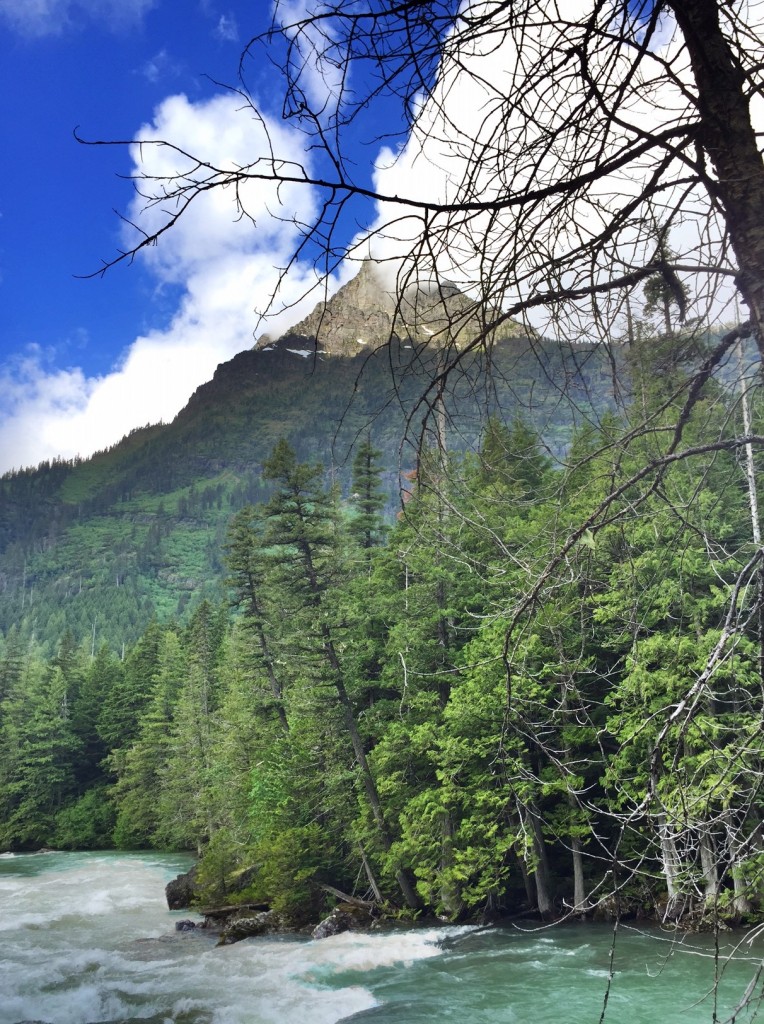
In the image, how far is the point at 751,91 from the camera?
190 centimetres

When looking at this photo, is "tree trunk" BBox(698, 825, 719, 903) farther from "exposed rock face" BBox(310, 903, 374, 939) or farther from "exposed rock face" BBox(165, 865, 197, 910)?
"exposed rock face" BBox(165, 865, 197, 910)

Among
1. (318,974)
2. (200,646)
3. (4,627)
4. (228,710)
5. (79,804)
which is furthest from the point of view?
(4,627)

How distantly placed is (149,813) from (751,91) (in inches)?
1842

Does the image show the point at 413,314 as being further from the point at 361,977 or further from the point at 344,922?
the point at 344,922

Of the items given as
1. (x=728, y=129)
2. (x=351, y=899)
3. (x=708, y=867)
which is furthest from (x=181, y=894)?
(x=728, y=129)

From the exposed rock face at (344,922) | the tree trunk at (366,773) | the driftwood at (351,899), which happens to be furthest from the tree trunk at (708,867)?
the driftwood at (351,899)

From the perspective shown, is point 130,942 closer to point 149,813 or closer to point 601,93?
point 601,93

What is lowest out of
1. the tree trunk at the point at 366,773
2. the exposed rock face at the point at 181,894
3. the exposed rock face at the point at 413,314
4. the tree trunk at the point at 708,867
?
the exposed rock face at the point at 181,894

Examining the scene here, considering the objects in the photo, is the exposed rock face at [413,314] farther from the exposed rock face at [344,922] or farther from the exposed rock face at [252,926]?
the exposed rock face at [252,926]

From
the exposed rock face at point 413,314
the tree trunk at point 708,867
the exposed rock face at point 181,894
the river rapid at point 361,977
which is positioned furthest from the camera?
the exposed rock face at point 181,894

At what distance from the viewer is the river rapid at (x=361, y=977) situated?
11.4 meters

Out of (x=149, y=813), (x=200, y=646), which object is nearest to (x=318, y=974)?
(x=200, y=646)

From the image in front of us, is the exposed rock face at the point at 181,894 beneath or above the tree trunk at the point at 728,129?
beneath

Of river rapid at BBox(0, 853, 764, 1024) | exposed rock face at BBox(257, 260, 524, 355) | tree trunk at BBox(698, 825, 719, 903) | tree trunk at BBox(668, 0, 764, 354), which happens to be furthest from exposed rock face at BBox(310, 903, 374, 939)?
tree trunk at BBox(668, 0, 764, 354)
